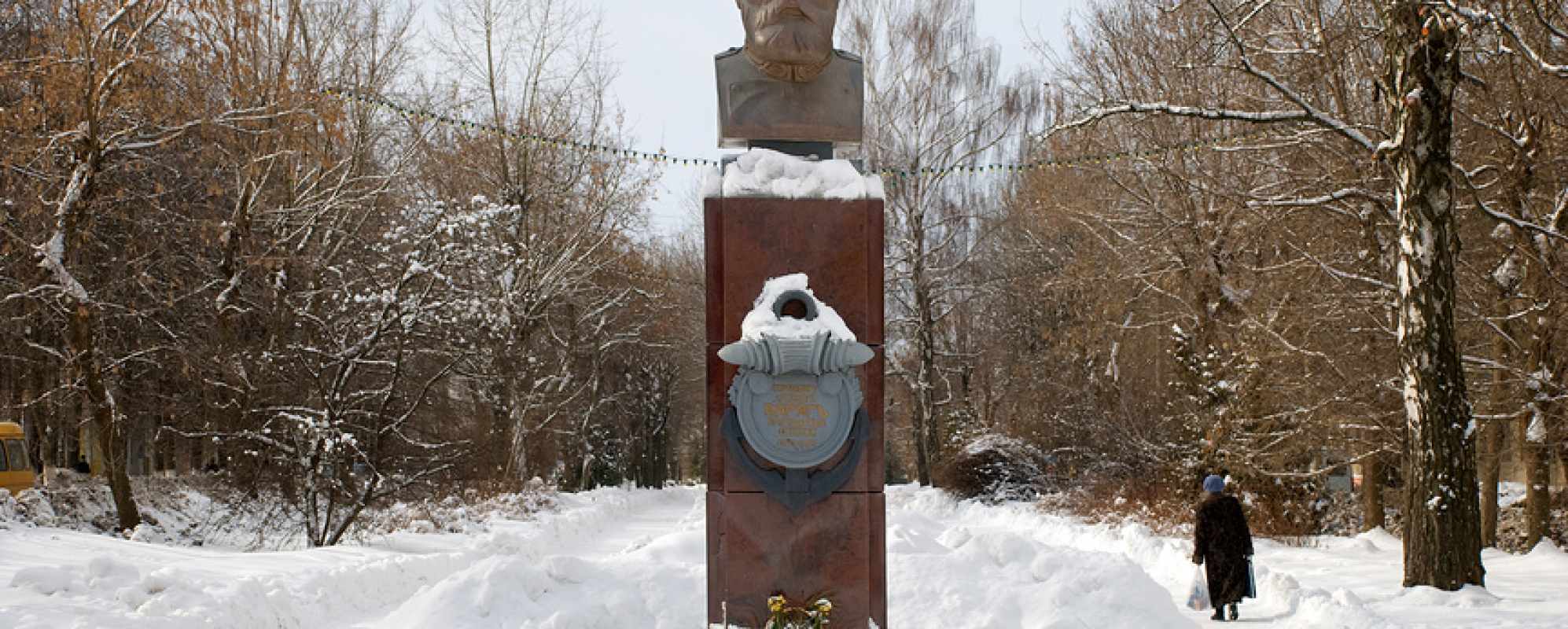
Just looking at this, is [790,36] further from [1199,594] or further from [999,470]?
[999,470]

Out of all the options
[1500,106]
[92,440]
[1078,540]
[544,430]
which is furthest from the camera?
[544,430]

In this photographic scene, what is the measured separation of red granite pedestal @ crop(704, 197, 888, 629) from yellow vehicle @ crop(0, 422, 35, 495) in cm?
2097

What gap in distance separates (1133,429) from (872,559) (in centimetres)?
1396

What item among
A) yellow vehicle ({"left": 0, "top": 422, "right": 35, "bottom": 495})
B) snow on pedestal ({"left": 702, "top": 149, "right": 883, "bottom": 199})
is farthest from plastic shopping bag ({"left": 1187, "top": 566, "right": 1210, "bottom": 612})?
yellow vehicle ({"left": 0, "top": 422, "right": 35, "bottom": 495})

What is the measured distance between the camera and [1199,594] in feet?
37.6

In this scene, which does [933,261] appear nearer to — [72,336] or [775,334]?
[72,336]

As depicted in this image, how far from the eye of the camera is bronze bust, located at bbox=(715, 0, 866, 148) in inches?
356

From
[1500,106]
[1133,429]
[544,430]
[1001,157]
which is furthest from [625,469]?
[1500,106]

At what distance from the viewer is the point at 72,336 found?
15242 mm

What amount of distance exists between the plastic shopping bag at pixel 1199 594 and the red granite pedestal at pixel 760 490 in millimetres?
4185

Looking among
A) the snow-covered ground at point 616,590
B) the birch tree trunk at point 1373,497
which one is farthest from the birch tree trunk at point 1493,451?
the birch tree trunk at point 1373,497

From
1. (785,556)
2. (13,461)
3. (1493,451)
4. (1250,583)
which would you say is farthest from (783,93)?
(13,461)

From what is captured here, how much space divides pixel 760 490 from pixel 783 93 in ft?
9.29

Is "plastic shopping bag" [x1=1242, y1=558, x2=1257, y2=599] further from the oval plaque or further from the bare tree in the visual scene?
the bare tree
